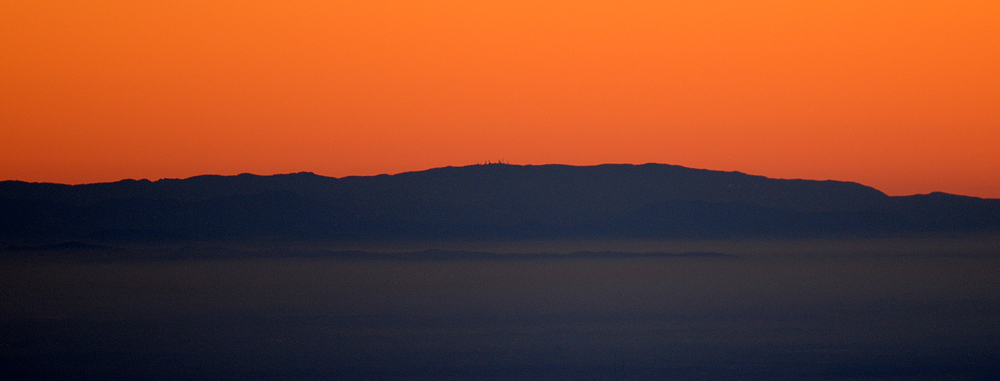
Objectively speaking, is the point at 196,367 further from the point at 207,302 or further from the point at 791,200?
the point at 791,200

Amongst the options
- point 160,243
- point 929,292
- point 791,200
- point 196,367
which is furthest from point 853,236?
point 196,367

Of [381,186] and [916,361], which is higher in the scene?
[381,186]

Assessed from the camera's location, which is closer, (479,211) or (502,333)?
(502,333)

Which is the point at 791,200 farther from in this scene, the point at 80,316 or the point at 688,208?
the point at 80,316

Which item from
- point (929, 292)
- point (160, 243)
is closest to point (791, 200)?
point (160, 243)

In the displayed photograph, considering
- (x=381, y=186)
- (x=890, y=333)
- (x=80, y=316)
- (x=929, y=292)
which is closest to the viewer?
(x=890, y=333)

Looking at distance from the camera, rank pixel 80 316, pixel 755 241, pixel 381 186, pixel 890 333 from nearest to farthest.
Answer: pixel 890 333 → pixel 80 316 → pixel 755 241 → pixel 381 186

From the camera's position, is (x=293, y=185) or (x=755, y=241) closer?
(x=755, y=241)

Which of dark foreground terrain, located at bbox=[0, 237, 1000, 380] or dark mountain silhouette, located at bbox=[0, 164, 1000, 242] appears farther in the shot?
dark mountain silhouette, located at bbox=[0, 164, 1000, 242]

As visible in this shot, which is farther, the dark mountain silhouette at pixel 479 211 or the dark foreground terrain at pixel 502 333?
the dark mountain silhouette at pixel 479 211
